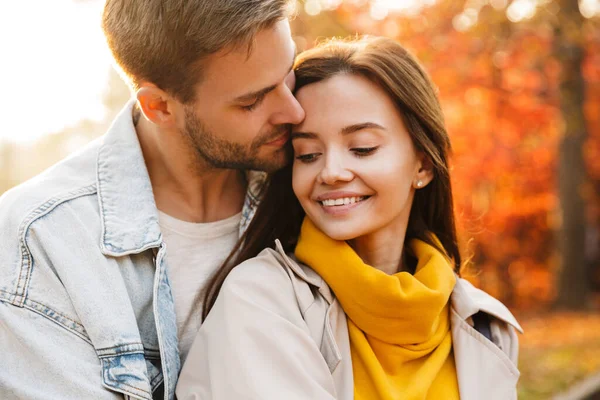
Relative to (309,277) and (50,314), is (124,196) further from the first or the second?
(309,277)

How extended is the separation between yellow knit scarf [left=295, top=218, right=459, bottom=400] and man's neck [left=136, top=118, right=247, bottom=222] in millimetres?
546

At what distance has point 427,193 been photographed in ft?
9.71

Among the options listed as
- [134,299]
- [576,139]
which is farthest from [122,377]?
[576,139]

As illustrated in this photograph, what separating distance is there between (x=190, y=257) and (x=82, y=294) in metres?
0.54

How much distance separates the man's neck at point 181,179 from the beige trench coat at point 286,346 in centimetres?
52

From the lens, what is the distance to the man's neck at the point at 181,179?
2.88 meters

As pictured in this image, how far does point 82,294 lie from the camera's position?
2.33 meters

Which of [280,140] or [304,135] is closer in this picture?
[304,135]


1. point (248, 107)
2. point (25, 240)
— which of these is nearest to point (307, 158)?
point (248, 107)

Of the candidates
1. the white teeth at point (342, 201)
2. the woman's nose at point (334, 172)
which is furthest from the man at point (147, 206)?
the white teeth at point (342, 201)

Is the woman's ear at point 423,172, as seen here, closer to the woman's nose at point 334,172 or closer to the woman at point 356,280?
the woman at point 356,280

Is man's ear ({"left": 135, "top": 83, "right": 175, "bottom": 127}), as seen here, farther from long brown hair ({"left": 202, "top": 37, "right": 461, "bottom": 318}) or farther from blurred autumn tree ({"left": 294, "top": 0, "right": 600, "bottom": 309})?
blurred autumn tree ({"left": 294, "top": 0, "right": 600, "bottom": 309})

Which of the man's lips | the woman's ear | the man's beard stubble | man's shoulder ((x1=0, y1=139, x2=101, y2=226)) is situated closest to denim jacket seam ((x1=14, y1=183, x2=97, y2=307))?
man's shoulder ((x1=0, y1=139, x2=101, y2=226))

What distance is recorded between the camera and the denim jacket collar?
2518mm
